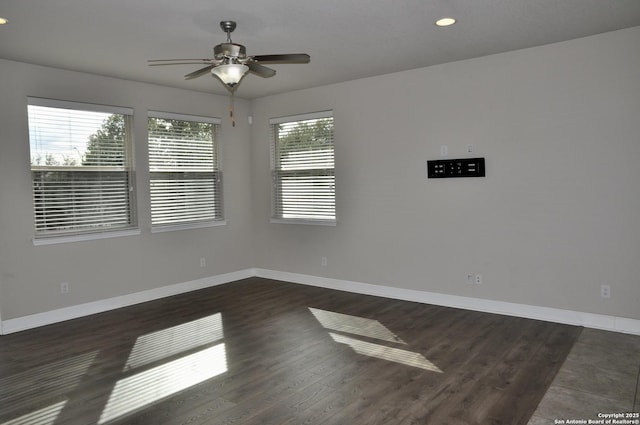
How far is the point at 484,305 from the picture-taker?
4727 mm

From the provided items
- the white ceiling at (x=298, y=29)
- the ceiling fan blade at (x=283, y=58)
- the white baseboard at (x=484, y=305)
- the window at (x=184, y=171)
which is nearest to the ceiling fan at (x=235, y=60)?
the ceiling fan blade at (x=283, y=58)

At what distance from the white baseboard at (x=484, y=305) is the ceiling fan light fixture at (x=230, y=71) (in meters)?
3.15

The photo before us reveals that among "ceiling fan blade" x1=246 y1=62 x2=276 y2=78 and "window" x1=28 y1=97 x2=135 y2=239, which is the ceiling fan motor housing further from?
"window" x1=28 y1=97 x2=135 y2=239

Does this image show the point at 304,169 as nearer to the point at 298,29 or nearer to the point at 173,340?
the point at 298,29

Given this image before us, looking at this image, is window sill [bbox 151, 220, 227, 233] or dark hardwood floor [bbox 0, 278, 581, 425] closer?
dark hardwood floor [bbox 0, 278, 581, 425]

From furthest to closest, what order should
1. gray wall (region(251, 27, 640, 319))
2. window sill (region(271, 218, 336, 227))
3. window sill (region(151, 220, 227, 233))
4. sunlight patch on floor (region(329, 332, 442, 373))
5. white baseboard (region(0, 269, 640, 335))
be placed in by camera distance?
window sill (region(271, 218, 336, 227)) < window sill (region(151, 220, 227, 233)) < white baseboard (region(0, 269, 640, 335)) < gray wall (region(251, 27, 640, 319)) < sunlight patch on floor (region(329, 332, 442, 373))

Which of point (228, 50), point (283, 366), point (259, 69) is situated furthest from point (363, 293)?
point (228, 50)

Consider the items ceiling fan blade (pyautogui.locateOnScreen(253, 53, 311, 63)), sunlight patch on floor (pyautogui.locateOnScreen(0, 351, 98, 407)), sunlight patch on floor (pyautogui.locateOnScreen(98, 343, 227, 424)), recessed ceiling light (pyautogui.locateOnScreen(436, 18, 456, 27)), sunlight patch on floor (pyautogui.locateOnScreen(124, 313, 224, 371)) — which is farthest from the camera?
sunlight patch on floor (pyautogui.locateOnScreen(124, 313, 224, 371))

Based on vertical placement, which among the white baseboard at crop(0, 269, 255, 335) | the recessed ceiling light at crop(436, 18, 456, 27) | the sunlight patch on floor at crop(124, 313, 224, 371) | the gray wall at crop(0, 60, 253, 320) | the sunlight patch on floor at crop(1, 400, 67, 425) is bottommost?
the sunlight patch on floor at crop(1, 400, 67, 425)

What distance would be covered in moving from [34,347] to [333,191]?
140 inches

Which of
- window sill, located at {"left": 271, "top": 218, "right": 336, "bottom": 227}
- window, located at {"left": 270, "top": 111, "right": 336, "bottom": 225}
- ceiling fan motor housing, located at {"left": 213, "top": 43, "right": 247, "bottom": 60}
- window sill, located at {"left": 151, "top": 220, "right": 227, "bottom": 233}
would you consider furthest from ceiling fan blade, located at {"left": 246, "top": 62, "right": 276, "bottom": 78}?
window sill, located at {"left": 151, "top": 220, "right": 227, "bottom": 233}

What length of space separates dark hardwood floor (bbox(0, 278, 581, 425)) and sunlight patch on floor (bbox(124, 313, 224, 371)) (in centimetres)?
2

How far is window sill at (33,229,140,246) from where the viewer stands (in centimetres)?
461

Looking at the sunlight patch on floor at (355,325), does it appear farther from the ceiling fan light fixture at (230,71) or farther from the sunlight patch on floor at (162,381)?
the ceiling fan light fixture at (230,71)
